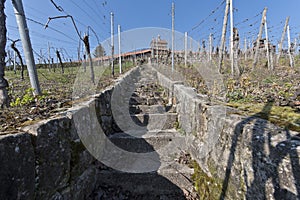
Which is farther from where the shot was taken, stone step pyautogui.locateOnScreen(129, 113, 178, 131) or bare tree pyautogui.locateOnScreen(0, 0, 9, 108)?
stone step pyautogui.locateOnScreen(129, 113, 178, 131)

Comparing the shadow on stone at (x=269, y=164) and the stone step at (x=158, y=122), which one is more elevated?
the shadow on stone at (x=269, y=164)

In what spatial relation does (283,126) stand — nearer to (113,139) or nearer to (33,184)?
(33,184)

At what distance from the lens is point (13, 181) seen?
3.17 feet

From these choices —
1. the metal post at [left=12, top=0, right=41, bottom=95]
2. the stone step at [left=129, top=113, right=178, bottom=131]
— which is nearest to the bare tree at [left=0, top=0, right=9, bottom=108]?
the metal post at [left=12, top=0, right=41, bottom=95]

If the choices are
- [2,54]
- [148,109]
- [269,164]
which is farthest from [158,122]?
[2,54]

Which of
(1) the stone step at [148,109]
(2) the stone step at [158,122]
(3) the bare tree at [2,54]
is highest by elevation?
(3) the bare tree at [2,54]

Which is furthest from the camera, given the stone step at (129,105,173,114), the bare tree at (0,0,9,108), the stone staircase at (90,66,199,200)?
the stone step at (129,105,173,114)

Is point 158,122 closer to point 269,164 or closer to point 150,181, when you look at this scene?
point 150,181

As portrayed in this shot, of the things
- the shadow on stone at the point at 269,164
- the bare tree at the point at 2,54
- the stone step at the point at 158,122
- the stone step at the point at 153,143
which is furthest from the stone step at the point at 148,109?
the shadow on stone at the point at 269,164

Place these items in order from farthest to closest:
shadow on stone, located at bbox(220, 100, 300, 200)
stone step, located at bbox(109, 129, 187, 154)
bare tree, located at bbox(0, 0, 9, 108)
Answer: stone step, located at bbox(109, 129, 187, 154) → bare tree, located at bbox(0, 0, 9, 108) → shadow on stone, located at bbox(220, 100, 300, 200)

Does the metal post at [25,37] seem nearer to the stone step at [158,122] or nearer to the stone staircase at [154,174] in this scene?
the stone staircase at [154,174]

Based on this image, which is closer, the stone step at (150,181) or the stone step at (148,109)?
the stone step at (150,181)

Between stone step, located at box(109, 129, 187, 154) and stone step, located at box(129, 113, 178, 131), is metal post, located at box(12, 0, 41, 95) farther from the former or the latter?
stone step, located at box(129, 113, 178, 131)

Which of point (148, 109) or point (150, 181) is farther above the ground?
point (148, 109)
